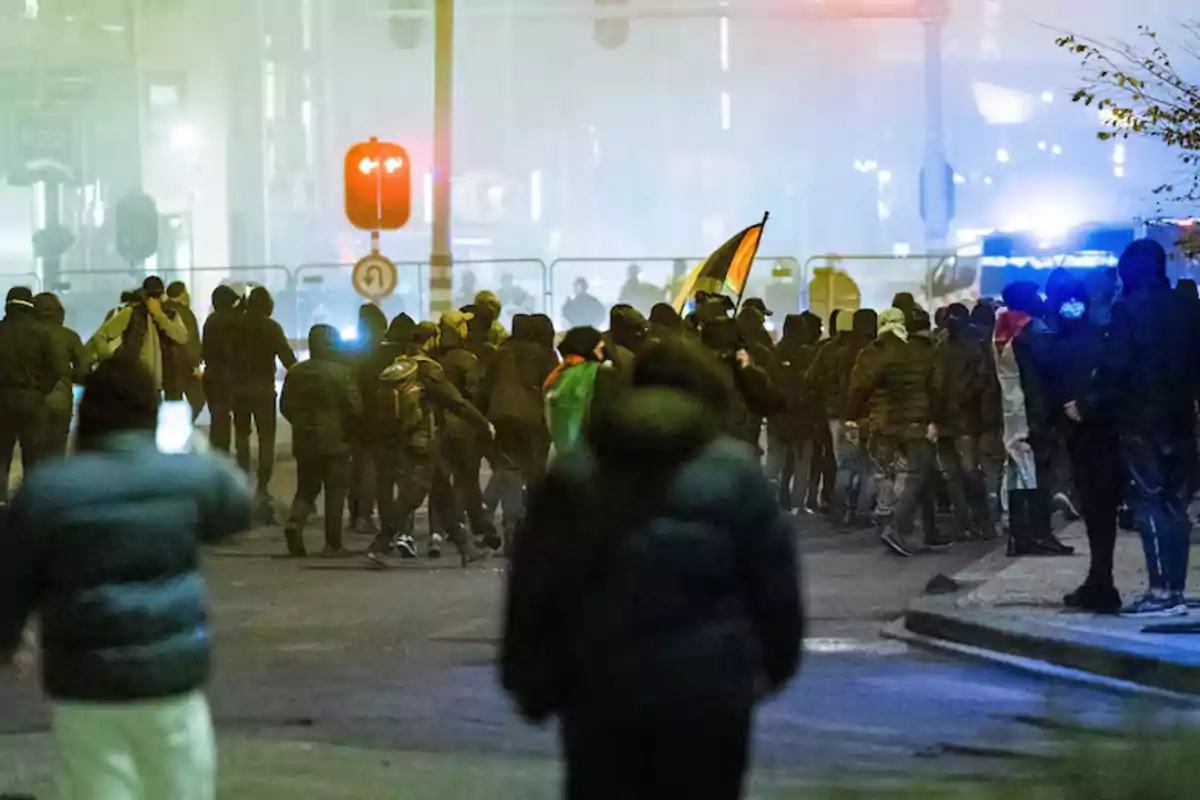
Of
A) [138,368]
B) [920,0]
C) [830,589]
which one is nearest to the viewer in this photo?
[138,368]

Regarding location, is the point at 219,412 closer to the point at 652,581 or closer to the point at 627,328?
the point at 627,328

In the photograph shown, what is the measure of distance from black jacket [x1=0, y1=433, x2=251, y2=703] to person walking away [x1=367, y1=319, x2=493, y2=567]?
25.7 ft

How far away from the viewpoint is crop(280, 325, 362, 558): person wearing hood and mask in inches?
498

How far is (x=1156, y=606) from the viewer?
9555 millimetres

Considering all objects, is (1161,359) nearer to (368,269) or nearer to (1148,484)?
(1148,484)

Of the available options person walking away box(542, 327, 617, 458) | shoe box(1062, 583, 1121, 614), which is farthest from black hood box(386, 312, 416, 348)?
shoe box(1062, 583, 1121, 614)

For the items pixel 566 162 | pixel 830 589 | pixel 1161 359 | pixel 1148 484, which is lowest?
pixel 830 589

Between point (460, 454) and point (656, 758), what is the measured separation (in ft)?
29.6

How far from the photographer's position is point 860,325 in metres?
14.2

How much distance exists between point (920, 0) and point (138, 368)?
23978mm

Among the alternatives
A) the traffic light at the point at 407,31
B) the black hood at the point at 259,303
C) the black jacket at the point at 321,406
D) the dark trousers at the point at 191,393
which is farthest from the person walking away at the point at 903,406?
the traffic light at the point at 407,31

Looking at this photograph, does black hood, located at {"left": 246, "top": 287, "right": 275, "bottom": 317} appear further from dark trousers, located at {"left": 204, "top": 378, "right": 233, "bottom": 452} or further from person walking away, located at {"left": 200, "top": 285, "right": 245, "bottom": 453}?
dark trousers, located at {"left": 204, "top": 378, "right": 233, "bottom": 452}

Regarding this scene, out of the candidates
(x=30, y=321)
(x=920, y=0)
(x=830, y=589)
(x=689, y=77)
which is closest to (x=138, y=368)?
(x=830, y=589)

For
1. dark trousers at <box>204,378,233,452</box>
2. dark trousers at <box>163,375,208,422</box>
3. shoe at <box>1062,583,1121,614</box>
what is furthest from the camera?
dark trousers at <box>163,375,208,422</box>
